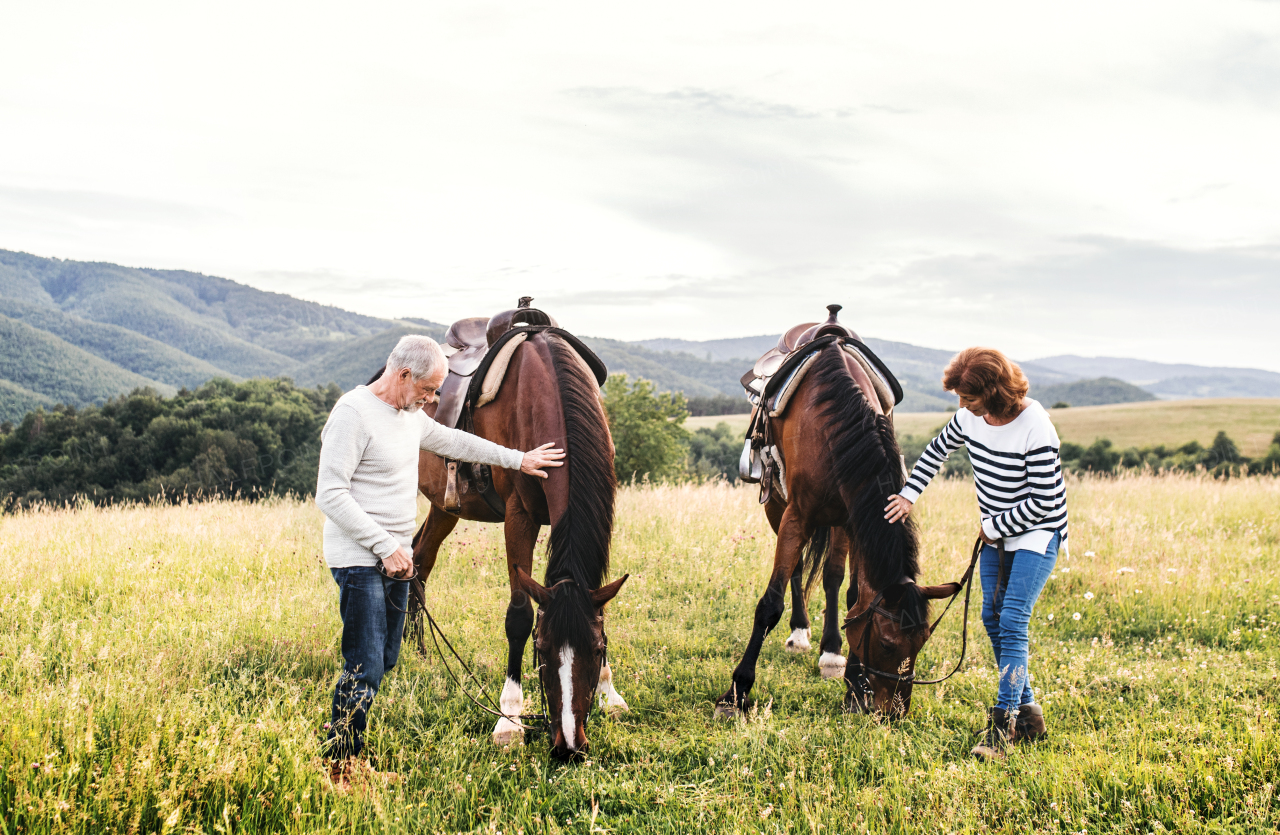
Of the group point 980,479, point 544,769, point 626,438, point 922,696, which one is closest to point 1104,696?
point 922,696

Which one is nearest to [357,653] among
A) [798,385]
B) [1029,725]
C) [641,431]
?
[798,385]

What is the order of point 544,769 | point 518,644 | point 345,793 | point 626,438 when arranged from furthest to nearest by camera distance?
point 626,438, point 518,644, point 544,769, point 345,793

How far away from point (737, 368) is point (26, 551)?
632ft

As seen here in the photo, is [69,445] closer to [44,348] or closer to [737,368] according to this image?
[44,348]

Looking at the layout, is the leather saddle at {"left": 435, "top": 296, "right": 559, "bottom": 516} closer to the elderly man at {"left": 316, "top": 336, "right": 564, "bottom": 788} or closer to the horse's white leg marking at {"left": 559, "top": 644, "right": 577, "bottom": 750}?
the elderly man at {"left": 316, "top": 336, "right": 564, "bottom": 788}

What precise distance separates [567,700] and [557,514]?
866mm

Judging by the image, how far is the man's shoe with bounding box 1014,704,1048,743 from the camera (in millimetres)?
3467

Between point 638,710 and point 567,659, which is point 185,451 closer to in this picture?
point 638,710

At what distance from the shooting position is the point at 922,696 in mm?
4148

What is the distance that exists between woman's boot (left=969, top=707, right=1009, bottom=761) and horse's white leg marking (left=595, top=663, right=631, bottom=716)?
1813 millimetres

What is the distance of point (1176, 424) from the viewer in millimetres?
41281

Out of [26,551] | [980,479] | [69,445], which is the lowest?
[69,445]

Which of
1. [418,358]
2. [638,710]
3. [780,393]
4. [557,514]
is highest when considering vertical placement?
[418,358]

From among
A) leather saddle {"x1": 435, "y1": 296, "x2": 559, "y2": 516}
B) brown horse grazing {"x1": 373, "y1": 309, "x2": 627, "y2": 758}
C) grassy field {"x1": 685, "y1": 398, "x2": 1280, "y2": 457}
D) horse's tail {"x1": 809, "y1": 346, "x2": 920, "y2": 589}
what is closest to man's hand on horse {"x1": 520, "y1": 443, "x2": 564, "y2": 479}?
brown horse grazing {"x1": 373, "y1": 309, "x2": 627, "y2": 758}
